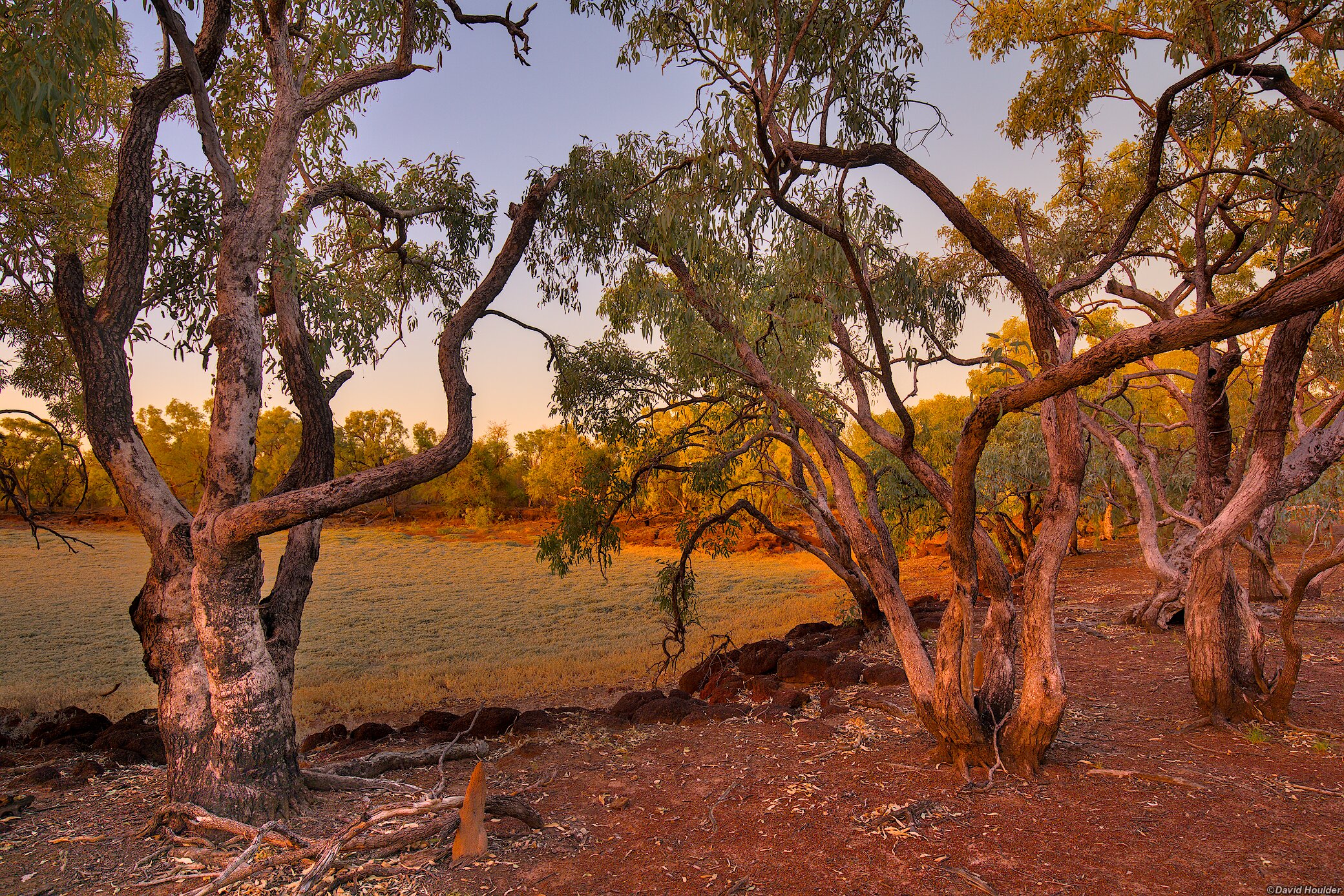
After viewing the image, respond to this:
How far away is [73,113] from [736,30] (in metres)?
4.11

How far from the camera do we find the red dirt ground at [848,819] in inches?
141

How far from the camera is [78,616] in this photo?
19.3 m

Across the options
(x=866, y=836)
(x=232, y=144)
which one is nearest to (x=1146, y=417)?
(x=866, y=836)

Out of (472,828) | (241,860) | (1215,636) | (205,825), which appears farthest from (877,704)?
(205,825)

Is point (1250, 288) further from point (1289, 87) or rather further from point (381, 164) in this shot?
point (381, 164)

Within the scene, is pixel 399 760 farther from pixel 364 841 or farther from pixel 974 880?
pixel 974 880

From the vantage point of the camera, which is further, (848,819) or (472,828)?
(848,819)

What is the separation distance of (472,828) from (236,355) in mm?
3181

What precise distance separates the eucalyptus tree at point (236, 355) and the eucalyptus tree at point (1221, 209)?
4.83 m

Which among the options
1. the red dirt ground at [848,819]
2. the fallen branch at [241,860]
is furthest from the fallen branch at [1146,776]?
the fallen branch at [241,860]

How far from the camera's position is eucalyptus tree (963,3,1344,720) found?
5.18 metres

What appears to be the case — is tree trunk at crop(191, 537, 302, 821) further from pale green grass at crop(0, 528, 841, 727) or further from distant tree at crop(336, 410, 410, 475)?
distant tree at crop(336, 410, 410, 475)

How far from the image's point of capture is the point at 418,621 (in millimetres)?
19656

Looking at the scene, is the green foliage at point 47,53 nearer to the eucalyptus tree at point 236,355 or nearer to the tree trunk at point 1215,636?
the eucalyptus tree at point 236,355
